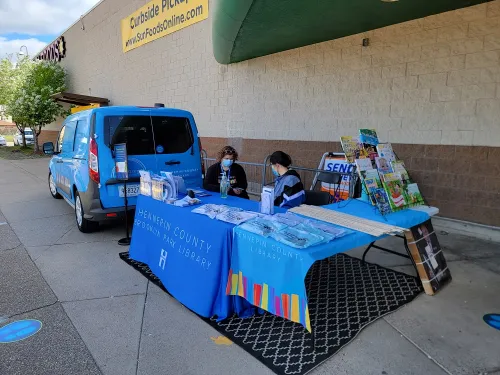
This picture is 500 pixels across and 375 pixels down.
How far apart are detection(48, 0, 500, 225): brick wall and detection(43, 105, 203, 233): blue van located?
10.3ft

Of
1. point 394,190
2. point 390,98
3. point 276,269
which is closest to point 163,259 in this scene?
point 276,269

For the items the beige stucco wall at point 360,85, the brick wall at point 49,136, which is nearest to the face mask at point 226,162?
the beige stucco wall at point 360,85

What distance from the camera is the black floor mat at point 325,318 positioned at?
8.93ft

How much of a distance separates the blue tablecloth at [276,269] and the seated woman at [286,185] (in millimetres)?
914

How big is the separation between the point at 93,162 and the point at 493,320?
196 inches

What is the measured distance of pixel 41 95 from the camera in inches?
840

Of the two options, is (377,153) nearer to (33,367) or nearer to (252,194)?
(33,367)

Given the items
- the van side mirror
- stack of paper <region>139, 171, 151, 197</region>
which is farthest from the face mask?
the van side mirror

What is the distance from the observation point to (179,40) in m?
12.0

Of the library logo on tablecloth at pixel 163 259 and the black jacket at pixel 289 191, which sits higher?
the black jacket at pixel 289 191

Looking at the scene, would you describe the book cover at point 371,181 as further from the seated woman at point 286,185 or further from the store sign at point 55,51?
the store sign at point 55,51

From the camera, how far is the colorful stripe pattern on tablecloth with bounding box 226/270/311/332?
2543 mm

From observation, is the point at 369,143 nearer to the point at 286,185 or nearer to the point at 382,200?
the point at 382,200

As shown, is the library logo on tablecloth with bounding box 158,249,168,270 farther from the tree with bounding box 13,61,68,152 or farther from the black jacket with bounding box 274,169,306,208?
the tree with bounding box 13,61,68,152
